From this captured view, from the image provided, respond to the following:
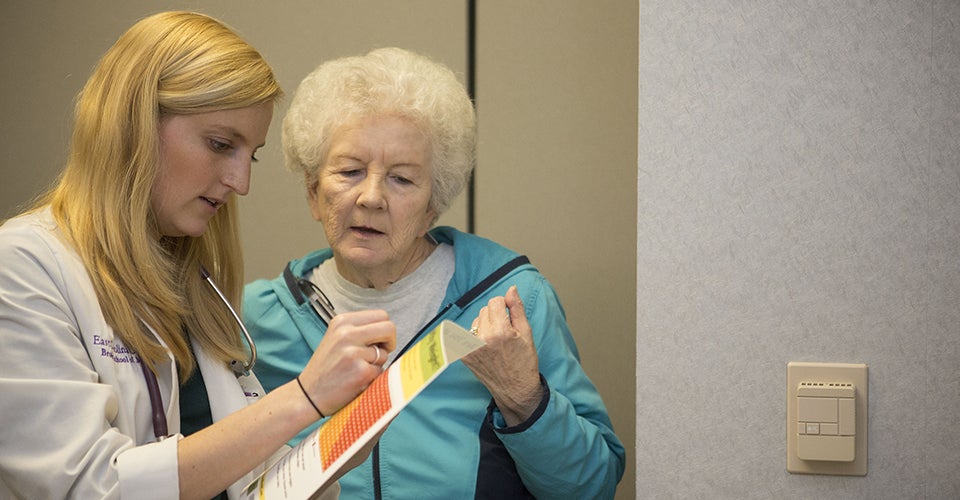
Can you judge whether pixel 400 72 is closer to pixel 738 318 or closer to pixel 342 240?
pixel 342 240

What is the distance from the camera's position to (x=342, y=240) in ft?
5.78

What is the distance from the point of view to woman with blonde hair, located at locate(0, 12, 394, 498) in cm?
112

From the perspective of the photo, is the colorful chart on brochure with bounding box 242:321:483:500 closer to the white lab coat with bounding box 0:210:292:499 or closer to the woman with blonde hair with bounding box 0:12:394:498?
the woman with blonde hair with bounding box 0:12:394:498

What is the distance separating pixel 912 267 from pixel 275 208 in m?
1.53

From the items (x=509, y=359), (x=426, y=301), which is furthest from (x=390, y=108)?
(x=509, y=359)

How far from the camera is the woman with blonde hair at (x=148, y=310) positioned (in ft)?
3.66

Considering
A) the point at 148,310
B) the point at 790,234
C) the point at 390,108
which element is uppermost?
the point at 390,108

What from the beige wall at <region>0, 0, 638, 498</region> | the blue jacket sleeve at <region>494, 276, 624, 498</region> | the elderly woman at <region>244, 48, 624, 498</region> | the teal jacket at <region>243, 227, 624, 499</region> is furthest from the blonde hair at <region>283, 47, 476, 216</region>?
the beige wall at <region>0, 0, 638, 498</region>

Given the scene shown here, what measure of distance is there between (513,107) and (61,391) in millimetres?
1390

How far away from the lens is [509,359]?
61.7 inches

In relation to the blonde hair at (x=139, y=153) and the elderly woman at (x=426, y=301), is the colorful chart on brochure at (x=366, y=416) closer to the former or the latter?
the blonde hair at (x=139, y=153)

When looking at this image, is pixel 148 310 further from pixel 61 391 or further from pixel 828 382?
pixel 828 382

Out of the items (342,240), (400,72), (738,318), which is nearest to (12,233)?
(342,240)

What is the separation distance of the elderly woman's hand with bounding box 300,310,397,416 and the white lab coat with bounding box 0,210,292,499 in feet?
0.62
